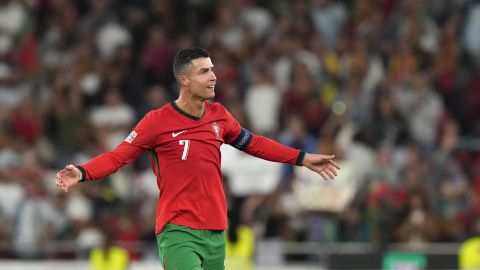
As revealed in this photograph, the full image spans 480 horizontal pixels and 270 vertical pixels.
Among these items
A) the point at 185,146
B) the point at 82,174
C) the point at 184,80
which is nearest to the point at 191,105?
the point at 184,80

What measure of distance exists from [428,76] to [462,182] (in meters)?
2.07

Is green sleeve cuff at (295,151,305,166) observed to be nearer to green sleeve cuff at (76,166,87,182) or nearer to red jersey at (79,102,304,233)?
red jersey at (79,102,304,233)

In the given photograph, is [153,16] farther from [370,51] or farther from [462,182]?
[462,182]

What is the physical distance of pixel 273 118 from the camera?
17.1 metres

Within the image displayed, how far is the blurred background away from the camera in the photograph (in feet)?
50.9

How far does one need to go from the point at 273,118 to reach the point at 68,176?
9110 mm

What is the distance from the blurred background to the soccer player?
18.9 ft

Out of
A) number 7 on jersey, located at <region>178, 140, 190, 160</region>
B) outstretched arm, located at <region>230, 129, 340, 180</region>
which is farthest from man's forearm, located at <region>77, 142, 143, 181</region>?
outstretched arm, located at <region>230, 129, 340, 180</region>

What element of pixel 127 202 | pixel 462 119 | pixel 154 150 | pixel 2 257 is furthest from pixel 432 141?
pixel 154 150

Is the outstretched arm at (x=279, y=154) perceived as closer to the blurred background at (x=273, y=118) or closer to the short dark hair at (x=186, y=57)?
the short dark hair at (x=186, y=57)

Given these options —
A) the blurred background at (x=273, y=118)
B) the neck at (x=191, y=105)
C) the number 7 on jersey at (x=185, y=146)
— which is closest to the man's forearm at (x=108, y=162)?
the number 7 on jersey at (x=185, y=146)

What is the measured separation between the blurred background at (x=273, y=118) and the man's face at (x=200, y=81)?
596cm

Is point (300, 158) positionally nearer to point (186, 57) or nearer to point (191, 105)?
point (191, 105)

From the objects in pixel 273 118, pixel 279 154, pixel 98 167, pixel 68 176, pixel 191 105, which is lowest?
pixel 68 176
